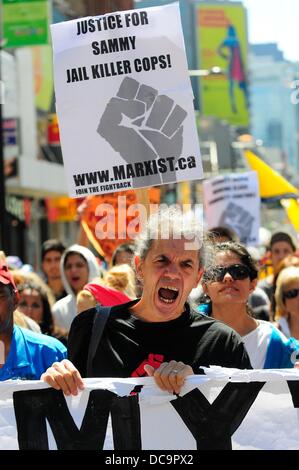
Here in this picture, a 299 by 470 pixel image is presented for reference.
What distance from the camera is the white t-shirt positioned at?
198 inches

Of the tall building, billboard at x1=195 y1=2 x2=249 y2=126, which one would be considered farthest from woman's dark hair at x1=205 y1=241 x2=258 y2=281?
the tall building

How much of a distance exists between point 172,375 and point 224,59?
58834 mm

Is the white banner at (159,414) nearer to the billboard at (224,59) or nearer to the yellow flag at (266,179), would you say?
the yellow flag at (266,179)

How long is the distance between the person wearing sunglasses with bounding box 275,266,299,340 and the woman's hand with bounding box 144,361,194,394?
310 centimetres

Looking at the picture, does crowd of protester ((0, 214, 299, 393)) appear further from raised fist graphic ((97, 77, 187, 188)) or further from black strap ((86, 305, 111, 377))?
raised fist graphic ((97, 77, 187, 188))

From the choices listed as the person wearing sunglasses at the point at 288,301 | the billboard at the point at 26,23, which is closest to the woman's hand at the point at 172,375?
the person wearing sunglasses at the point at 288,301

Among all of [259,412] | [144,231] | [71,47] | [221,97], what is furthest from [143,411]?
[221,97]

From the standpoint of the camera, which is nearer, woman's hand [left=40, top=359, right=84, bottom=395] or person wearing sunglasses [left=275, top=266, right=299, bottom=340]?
woman's hand [left=40, top=359, right=84, bottom=395]

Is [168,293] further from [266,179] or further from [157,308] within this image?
[266,179]

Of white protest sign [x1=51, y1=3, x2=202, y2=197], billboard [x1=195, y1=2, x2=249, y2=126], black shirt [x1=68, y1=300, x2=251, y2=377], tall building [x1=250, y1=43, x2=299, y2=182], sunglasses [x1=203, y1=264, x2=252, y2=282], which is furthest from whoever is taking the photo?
tall building [x1=250, y1=43, x2=299, y2=182]

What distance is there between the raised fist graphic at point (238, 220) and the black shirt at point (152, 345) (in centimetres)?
840

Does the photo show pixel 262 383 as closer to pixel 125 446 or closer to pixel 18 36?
pixel 125 446

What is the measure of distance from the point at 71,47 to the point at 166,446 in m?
2.04

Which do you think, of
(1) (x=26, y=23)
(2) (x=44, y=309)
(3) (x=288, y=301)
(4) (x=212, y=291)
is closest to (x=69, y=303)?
(2) (x=44, y=309)
